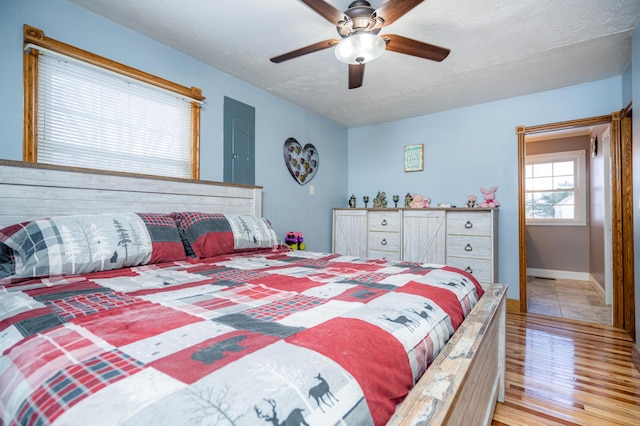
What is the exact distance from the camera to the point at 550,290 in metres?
4.21

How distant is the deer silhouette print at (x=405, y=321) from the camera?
0.89 meters

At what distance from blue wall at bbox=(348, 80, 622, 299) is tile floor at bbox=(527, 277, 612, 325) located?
0.46 m

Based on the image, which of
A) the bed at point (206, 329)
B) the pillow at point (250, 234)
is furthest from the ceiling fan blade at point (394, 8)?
the pillow at point (250, 234)

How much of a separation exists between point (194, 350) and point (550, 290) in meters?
5.02

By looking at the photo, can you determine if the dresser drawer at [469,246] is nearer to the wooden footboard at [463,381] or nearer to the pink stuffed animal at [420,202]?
the pink stuffed animal at [420,202]

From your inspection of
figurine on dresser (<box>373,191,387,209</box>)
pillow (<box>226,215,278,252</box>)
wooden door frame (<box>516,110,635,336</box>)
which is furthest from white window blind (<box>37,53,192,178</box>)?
wooden door frame (<box>516,110,635,336</box>)

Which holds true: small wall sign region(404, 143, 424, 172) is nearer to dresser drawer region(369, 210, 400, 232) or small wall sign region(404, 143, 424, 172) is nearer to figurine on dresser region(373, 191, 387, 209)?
figurine on dresser region(373, 191, 387, 209)

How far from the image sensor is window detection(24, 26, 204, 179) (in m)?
1.87

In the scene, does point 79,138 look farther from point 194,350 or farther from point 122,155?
point 194,350

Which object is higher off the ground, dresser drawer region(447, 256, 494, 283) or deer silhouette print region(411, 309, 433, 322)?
deer silhouette print region(411, 309, 433, 322)

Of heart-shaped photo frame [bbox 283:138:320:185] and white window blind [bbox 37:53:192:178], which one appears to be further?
heart-shaped photo frame [bbox 283:138:320:185]

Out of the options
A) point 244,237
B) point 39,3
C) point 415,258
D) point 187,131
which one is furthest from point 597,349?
point 39,3

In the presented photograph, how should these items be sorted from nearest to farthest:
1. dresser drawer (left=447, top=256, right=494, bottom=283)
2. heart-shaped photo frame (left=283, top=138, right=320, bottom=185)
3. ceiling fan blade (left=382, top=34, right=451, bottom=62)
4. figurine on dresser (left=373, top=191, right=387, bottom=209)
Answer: ceiling fan blade (left=382, top=34, right=451, bottom=62) → dresser drawer (left=447, top=256, right=494, bottom=283) → heart-shaped photo frame (left=283, top=138, right=320, bottom=185) → figurine on dresser (left=373, top=191, right=387, bottom=209)

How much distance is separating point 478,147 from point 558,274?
9.92ft
